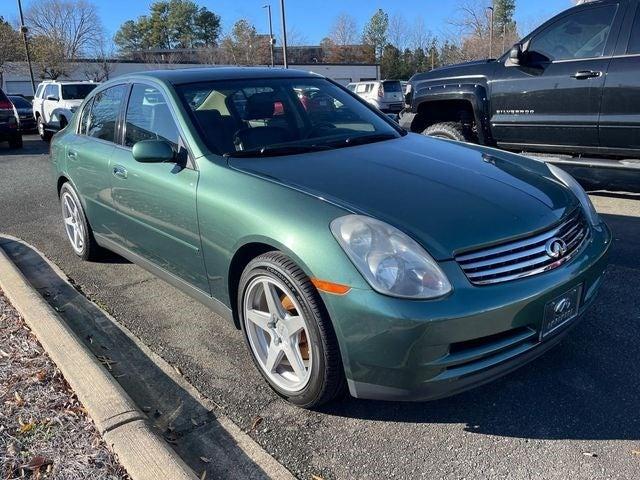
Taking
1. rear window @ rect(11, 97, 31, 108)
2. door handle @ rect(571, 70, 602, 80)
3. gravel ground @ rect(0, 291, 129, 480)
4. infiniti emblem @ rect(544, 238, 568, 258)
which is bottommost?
gravel ground @ rect(0, 291, 129, 480)

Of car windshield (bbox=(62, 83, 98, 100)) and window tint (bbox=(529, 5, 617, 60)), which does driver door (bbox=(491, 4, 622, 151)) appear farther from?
car windshield (bbox=(62, 83, 98, 100))

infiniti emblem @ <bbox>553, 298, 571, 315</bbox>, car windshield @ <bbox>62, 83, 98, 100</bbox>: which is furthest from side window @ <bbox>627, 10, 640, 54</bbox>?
car windshield @ <bbox>62, 83, 98, 100</bbox>

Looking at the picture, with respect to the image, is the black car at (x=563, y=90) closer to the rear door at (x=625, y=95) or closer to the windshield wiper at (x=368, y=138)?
the rear door at (x=625, y=95)

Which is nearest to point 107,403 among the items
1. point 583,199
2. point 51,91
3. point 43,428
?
point 43,428

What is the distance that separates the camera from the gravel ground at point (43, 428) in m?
2.30

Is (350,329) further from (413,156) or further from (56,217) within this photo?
(56,217)

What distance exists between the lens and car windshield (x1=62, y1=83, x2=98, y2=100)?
16.6m

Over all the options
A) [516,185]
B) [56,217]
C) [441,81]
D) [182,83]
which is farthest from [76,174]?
[441,81]

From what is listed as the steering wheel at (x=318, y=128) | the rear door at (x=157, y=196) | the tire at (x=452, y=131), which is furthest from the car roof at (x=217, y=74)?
the tire at (x=452, y=131)

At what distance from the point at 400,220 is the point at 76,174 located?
3240mm

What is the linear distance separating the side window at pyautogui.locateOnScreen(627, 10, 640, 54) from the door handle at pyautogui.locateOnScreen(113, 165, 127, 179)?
448 centimetres

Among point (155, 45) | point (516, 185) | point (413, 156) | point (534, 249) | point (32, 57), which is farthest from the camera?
point (155, 45)

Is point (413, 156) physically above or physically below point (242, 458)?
above

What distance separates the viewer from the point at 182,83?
3619 mm
